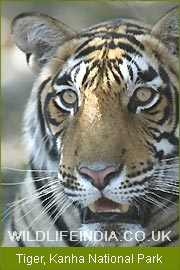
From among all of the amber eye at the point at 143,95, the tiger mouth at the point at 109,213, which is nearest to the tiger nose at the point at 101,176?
the tiger mouth at the point at 109,213

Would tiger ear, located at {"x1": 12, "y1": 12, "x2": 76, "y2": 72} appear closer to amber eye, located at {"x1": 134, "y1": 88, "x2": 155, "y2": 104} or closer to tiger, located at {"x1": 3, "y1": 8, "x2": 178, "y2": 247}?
tiger, located at {"x1": 3, "y1": 8, "x2": 178, "y2": 247}

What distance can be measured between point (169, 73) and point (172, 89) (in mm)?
78

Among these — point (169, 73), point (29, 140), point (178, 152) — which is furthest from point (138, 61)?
point (29, 140)

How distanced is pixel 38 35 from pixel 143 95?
2.03 ft

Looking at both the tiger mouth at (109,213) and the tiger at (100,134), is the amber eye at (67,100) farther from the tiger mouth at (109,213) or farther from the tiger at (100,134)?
the tiger mouth at (109,213)

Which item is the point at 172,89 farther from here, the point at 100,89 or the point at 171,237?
the point at 171,237

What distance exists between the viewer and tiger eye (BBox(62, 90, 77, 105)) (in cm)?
366

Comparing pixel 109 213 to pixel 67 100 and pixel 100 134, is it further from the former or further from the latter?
pixel 67 100

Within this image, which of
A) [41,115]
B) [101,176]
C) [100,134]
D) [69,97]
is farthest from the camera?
[41,115]

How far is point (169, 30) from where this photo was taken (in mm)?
3705

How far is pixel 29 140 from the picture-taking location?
394 cm

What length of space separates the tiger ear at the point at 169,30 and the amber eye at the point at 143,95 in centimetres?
26

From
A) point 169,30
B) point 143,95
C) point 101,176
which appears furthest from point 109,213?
point 169,30

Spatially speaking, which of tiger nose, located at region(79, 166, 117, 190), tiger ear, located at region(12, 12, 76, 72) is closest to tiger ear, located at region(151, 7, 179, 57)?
tiger ear, located at region(12, 12, 76, 72)
